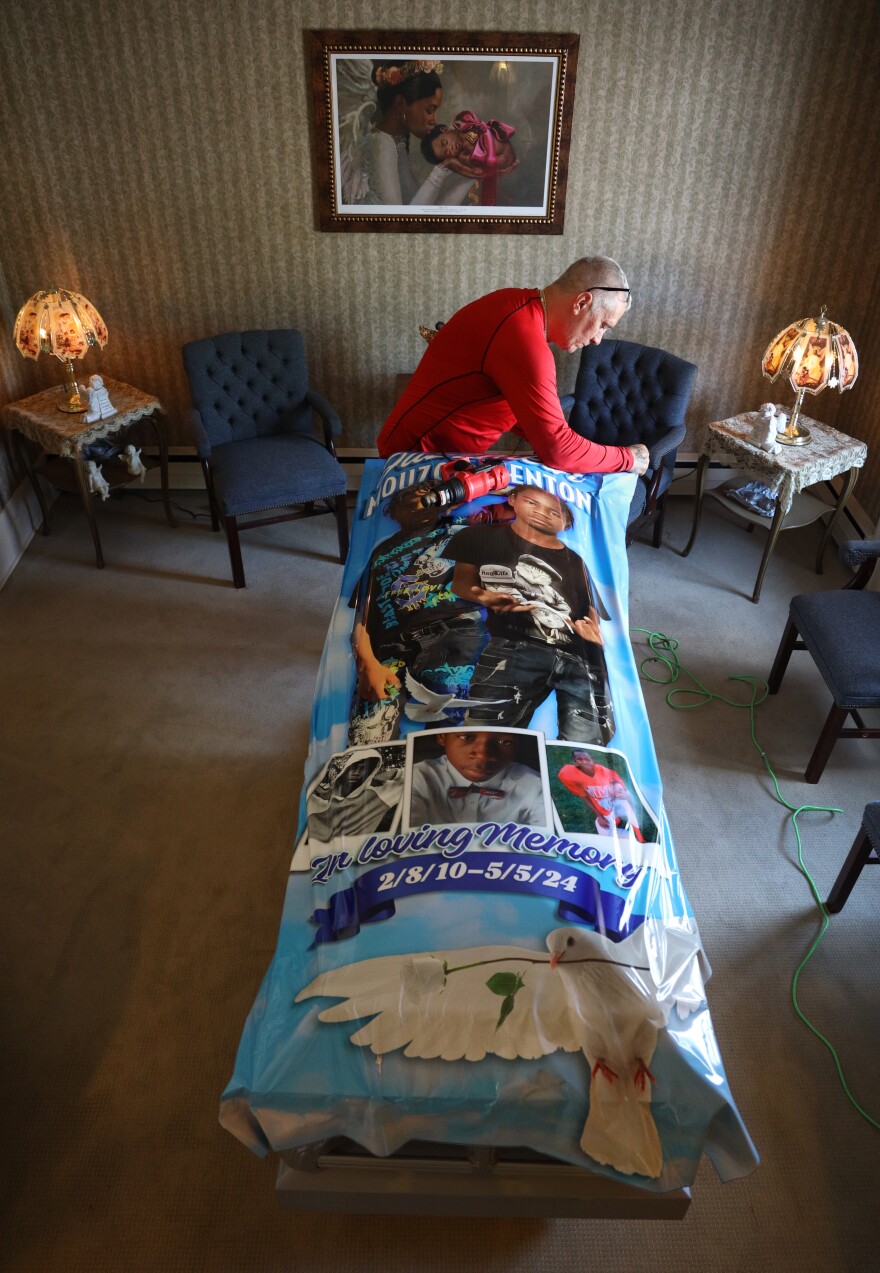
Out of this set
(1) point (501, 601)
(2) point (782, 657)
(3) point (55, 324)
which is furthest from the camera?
(3) point (55, 324)

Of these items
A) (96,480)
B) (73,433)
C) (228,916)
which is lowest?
(228,916)

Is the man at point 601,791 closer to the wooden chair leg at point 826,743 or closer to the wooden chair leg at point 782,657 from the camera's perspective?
the wooden chair leg at point 826,743

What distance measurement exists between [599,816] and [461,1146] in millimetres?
651

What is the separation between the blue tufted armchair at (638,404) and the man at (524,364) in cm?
103

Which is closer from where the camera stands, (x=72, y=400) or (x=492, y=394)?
(x=492, y=394)

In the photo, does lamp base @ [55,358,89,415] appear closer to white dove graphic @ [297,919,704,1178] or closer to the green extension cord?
the green extension cord

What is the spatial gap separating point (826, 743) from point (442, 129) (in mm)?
2863

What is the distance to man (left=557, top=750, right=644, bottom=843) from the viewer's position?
1.73 meters

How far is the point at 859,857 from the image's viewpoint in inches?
90.9

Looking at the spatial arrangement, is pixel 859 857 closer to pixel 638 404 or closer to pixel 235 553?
pixel 638 404

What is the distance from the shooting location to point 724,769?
2908 mm

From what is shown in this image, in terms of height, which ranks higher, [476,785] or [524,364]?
[524,364]

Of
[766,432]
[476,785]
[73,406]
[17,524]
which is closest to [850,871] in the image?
[476,785]

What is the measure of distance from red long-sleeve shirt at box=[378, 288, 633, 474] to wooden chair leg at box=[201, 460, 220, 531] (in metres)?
1.19
